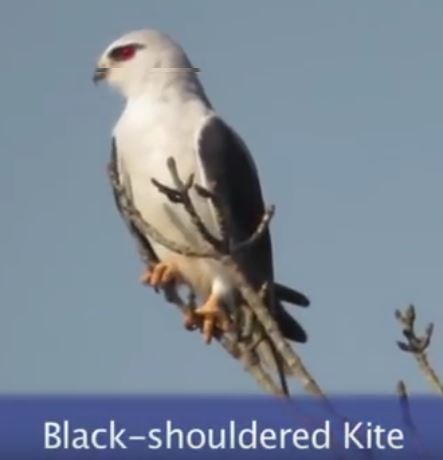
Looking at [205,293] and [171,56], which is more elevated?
Result: [171,56]

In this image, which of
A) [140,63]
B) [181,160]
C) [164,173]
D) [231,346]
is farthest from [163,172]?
[231,346]

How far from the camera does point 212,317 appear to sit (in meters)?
5.86

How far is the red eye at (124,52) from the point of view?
7062mm

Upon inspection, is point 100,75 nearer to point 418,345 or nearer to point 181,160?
point 181,160

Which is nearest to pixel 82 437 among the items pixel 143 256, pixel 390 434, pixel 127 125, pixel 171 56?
pixel 143 256

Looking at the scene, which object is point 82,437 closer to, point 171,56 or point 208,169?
point 208,169

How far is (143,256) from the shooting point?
5203 millimetres

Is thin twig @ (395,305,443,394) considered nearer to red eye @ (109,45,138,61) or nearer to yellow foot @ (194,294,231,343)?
yellow foot @ (194,294,231,343)

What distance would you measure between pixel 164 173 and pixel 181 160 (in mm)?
183

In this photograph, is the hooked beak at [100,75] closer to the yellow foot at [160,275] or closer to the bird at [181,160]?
the bird at [181,160]

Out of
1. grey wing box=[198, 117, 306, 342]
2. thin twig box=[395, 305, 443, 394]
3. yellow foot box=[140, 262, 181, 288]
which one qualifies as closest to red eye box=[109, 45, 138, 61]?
grey wing box=[198, 117, 306, 342]

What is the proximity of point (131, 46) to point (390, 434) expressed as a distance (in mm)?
2796

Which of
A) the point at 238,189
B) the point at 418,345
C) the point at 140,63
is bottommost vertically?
the point at 418,345

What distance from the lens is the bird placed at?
648 cm
